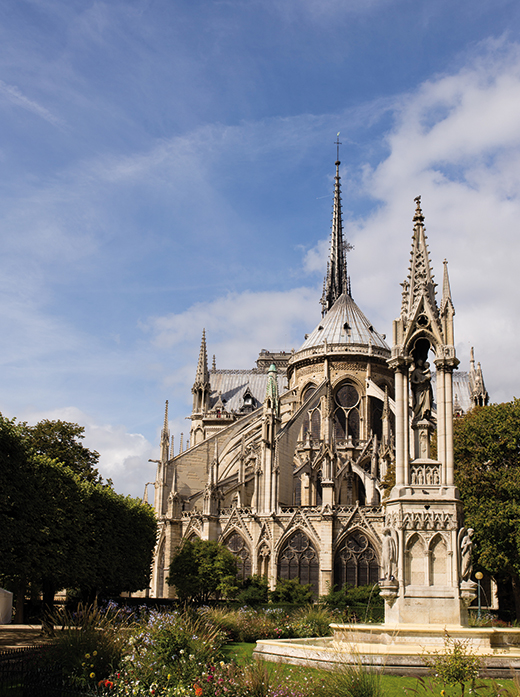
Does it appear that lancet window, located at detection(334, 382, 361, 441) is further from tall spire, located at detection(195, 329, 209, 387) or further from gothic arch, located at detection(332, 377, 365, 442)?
tall spire, located at detection(195, 329, 209, 387)

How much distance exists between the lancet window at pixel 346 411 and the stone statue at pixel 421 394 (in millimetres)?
42647

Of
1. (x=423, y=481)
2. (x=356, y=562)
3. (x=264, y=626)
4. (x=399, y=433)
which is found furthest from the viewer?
(x=356, y=562)

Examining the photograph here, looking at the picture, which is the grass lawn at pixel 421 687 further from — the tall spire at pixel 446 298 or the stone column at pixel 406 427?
the tall spire at pixel 446 298

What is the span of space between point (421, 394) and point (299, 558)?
3066cm

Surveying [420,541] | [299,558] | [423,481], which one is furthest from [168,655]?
[299,558]

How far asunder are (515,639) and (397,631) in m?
3.06

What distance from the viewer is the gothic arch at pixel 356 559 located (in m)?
42.7

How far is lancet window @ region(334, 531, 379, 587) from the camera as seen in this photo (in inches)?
1681

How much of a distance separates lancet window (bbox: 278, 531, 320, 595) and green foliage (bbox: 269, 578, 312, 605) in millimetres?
2754

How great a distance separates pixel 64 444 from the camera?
44.6 metres

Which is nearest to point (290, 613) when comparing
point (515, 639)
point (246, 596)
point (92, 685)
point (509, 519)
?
point (246, 596)


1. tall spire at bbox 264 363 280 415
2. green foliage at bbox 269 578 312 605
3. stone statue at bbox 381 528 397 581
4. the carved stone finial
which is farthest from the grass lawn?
tall spire at bbox 264 363 280 415

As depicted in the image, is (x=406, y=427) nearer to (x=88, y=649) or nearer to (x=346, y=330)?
(x=88, y=649)

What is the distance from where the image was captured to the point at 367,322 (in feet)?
214
